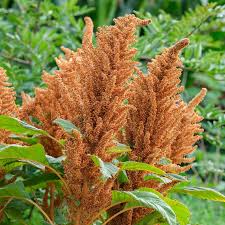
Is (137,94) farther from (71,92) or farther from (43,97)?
(43,97)

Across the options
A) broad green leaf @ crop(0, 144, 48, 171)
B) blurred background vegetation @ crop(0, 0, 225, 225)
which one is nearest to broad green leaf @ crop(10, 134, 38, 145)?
broad green leaf @ crop(0, 144, 48, 171)

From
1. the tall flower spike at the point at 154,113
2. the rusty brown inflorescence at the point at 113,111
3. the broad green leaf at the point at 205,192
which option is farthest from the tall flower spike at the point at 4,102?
the broad green leaf at the point at 205,192

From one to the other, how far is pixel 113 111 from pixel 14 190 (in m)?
0.44

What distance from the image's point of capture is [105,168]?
2016 mm

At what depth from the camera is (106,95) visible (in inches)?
83.7

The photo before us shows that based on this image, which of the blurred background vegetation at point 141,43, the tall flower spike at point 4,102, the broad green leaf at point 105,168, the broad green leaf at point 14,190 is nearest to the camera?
the broad green leaf at point 105,168

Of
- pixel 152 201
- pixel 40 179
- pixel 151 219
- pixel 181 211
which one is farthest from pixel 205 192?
pixel 40 179

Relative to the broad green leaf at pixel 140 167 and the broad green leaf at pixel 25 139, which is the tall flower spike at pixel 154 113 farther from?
the broad green leaf at pixel 25 139

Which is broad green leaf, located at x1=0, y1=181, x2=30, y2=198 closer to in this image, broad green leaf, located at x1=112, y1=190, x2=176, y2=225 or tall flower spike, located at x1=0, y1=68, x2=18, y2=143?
tall flower spike, located at x1=0, y1=68, x2=18, y2=143

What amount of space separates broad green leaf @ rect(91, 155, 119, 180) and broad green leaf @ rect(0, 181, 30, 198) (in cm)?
32

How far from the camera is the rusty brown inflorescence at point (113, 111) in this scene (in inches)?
84.3

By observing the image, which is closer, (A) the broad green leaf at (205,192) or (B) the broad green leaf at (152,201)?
(B) the broad green leaf at (152,201)

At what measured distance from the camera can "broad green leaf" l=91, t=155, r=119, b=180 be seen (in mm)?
1967

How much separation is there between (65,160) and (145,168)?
0.26 meters
